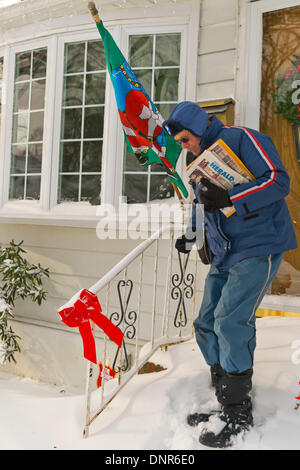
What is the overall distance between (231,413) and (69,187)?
10.8 feet

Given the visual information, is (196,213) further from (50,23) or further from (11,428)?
(50,23)

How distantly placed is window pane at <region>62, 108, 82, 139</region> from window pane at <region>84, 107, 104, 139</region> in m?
0.10

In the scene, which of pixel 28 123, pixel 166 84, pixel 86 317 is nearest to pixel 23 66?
pixel 28 123

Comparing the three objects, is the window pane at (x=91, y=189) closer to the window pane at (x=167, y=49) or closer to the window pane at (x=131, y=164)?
the window pane at (x=131, y=164)

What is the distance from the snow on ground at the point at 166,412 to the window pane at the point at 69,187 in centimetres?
238

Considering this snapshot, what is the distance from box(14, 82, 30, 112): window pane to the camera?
16.6 feet

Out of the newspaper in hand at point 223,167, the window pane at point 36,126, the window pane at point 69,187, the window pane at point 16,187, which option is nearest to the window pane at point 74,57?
the window pane at point 36,126

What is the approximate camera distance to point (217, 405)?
7.28ft

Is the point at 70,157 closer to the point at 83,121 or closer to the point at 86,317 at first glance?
the point at 83,121

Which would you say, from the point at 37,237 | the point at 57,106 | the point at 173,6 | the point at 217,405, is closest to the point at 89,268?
the point at 37,237

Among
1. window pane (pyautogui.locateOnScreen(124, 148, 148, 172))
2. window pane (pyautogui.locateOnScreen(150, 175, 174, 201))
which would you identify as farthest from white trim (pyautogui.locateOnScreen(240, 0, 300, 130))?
window pane (pyautogui.locateOnScreen(124, 148, 148, 172))

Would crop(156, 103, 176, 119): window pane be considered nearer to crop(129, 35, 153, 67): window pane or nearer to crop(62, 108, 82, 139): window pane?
crop(129, 35, 153, 67): window pane

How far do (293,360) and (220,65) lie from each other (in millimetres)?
2729

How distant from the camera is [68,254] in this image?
15.0 feet
